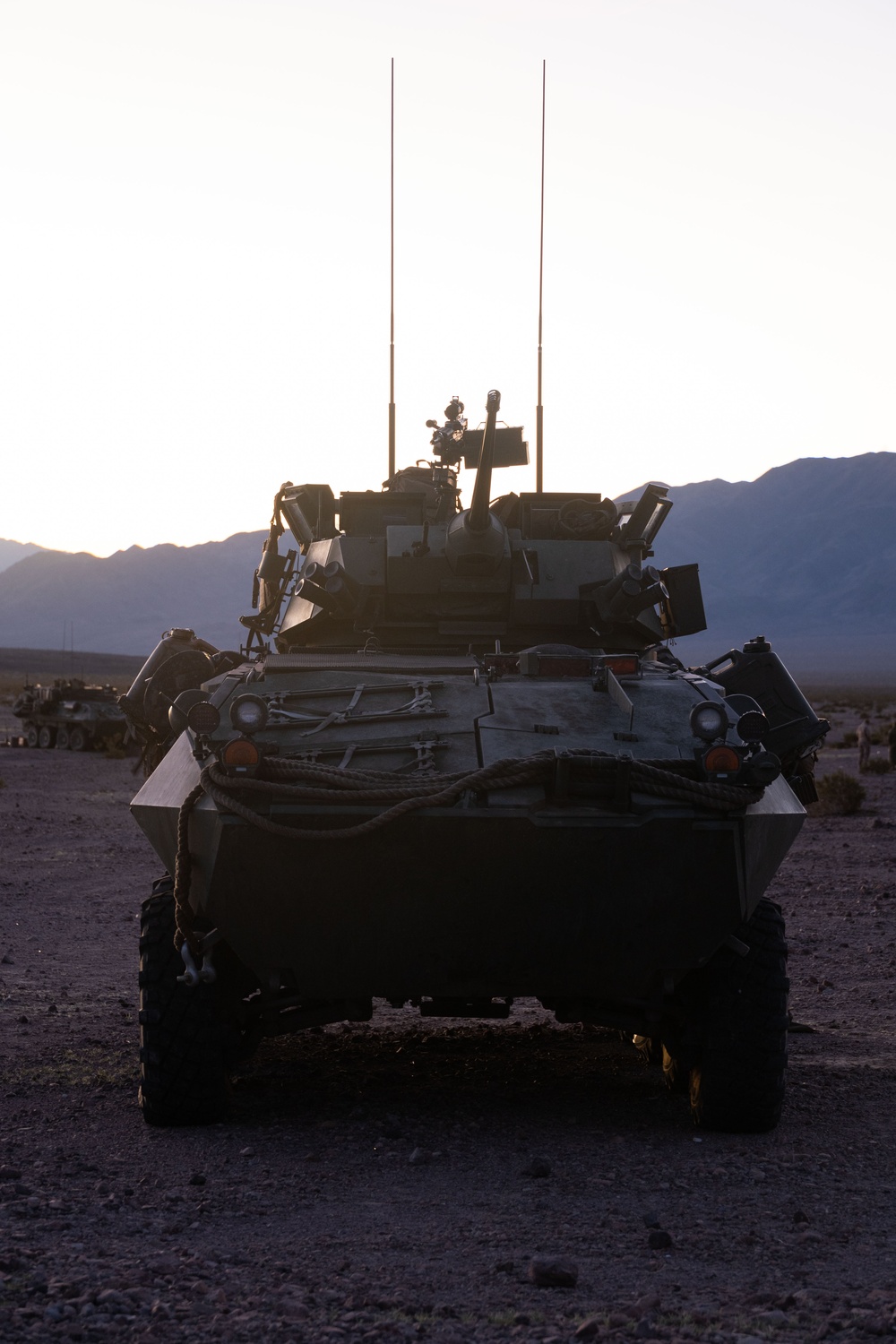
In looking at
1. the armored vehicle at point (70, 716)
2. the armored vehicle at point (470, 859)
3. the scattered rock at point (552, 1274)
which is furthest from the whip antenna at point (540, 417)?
the armored vehicle at point (70, 716)

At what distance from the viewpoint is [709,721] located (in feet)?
19.1

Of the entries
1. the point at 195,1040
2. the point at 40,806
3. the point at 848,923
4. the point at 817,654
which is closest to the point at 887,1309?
the point at 195,1040

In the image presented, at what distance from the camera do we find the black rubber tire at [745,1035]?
6.01 meters

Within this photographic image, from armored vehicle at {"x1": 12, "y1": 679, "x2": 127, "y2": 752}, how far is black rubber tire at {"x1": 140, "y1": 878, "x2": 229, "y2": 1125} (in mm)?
28783

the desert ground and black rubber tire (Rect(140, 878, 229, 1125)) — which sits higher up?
black rubber tire (Rect(140, 878, 229, 1125))

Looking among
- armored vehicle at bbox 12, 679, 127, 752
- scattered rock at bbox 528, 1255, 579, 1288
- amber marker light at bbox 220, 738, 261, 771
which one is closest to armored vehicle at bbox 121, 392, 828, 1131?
amber marker light at bbox 220, 738, 261, 771

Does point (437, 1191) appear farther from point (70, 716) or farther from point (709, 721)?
point (70, 716)

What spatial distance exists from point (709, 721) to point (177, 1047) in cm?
225

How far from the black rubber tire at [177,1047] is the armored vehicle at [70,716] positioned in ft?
94.4

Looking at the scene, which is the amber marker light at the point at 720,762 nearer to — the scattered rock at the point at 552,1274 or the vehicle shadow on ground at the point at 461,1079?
the vehicle shadow on ground at the point at 461,1079

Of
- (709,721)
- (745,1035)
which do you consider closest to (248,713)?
(709,721)

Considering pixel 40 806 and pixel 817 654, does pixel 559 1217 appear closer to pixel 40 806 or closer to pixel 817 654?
pixel 40 806

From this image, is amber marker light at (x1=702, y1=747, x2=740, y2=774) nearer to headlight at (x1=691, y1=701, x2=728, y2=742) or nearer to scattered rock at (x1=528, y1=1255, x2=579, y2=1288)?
headlight at (x1=691, y1=701, x2=728, y2=742)

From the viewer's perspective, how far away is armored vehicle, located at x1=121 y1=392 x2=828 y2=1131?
5504 millimetres
